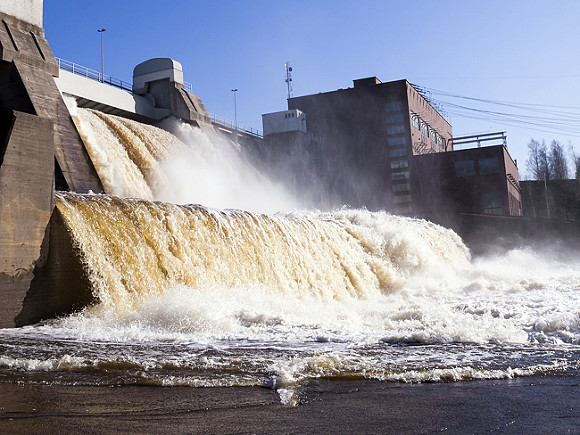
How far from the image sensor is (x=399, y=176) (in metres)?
43.1

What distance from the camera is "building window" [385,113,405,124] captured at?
43.5 m

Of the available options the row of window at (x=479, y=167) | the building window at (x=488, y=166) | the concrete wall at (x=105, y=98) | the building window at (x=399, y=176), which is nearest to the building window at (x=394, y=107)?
the building window at (x=399, y=176)

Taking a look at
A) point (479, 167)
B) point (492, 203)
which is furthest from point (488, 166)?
point (492, 203)

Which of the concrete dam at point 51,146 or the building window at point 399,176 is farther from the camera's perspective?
the building window at point 399,176

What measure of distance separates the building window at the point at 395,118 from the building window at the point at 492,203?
30.0ft

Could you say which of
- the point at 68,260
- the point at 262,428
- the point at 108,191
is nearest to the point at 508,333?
the point at 262,428

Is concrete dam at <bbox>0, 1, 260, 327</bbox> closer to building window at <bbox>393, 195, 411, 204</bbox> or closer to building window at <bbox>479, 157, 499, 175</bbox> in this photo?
building window at <bbox>393, 195, 411, 204</bbox>

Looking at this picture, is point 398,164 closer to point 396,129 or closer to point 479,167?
point 396,129

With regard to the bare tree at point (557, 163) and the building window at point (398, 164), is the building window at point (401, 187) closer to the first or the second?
the building window at point (398, 164)

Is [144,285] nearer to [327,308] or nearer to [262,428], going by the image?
[327,308]

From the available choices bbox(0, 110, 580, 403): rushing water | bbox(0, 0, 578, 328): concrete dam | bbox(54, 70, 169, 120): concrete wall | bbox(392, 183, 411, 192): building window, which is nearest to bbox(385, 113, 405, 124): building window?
bbox(392, 183, 411, 192): building window

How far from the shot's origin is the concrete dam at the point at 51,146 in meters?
8.90

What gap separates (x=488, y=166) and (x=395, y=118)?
848 cm

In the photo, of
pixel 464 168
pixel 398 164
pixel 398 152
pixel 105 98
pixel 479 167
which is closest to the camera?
pixel 105 98
